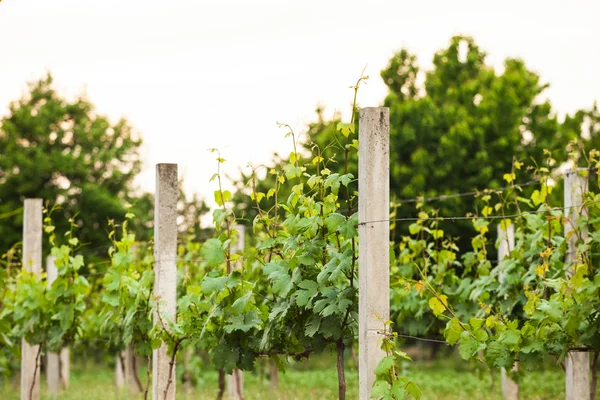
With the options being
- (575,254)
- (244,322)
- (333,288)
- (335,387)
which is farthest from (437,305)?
(335,387)

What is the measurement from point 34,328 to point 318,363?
1432 centimetres

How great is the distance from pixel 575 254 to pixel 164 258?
3340 mm

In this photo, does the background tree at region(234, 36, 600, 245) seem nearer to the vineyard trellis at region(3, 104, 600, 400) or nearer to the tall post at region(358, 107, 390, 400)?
the vineyard trellis at region(3, 104, 600, 400)

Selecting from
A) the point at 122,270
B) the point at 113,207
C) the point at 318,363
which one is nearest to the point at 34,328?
the point at 122,270

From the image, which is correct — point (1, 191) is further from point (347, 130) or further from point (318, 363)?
point (347, 130)

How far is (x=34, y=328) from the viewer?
9852 millimetres

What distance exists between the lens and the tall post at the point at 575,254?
6898mm

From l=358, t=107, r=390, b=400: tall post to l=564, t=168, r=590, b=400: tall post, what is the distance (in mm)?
2419

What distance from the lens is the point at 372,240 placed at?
15.7 ft

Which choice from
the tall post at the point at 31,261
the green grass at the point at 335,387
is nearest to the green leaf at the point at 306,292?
the green grass at the point at 335,387

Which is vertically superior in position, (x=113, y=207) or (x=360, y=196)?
(x=113, y=207)

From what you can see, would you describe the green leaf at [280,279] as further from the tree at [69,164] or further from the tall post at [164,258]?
→ the tree at [69,164]

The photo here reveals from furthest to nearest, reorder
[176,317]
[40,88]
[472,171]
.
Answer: [40,88], [472,171], [176,317]

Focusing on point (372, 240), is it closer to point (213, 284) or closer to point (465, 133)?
point (213, 284)
